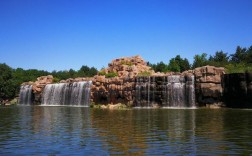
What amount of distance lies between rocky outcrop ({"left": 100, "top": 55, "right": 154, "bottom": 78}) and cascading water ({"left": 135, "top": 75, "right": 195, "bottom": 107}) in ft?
12.7

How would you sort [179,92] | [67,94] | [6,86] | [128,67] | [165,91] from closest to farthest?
[179,92] < [165,91] < [128,67] < [67,94] < [6,86]

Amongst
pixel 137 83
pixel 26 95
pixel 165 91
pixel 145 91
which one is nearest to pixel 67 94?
pixel 26 95

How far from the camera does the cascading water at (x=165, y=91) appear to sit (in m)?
61.5

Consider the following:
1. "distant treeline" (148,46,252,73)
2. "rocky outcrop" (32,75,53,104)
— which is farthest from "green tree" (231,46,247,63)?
"rocky outcrop" (32,75,53,104)

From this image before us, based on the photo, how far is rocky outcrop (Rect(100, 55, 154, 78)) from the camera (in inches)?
2756

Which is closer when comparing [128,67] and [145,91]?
[145,91]

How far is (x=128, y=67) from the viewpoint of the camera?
A: 72.0 metres

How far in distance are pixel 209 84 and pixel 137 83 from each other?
43.0ft

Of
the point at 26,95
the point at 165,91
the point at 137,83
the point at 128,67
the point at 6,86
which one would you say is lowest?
the point at 165,91

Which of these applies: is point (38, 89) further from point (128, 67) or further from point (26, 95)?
point (128, 67)

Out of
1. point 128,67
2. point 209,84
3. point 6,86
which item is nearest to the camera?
point 209,84

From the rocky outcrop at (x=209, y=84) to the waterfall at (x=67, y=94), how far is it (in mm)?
24845

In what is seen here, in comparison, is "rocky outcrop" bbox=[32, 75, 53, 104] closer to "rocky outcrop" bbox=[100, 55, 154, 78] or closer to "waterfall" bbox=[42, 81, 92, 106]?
"waterfall" bbox=[42, 81, 92, 106]

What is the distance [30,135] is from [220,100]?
43059 millimetres
